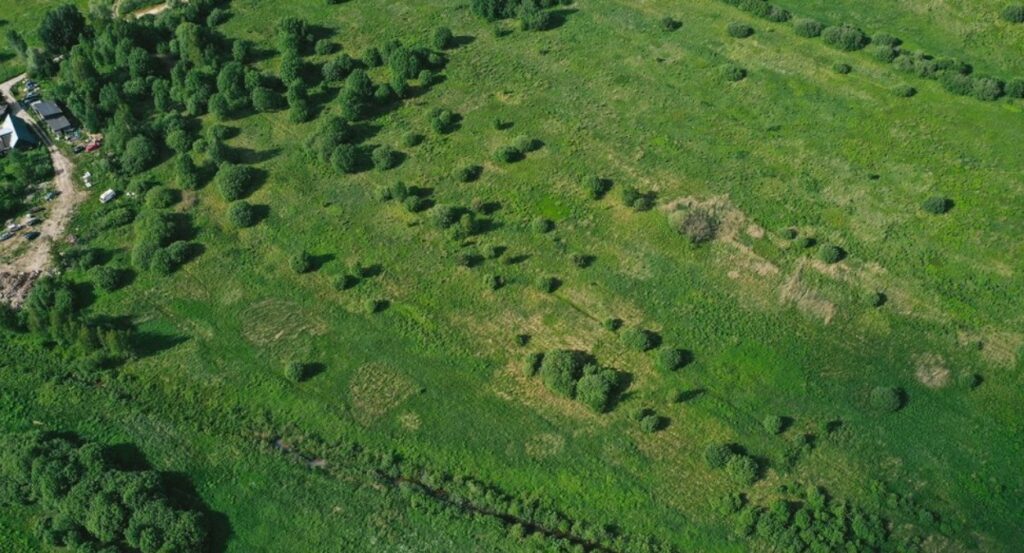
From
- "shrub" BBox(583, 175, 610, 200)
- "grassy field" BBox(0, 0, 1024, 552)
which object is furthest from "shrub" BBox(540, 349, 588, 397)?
"shrub" BBox(583, 175, 610, 200)

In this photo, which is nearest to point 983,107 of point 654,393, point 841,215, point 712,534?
point 841,215

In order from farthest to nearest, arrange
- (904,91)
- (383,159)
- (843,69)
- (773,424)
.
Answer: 1. (843,69)
2. (904,91)
3. (383,159)
4. (773,424)

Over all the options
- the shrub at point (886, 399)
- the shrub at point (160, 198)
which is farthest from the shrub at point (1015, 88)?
the shrub at point (160, 198)

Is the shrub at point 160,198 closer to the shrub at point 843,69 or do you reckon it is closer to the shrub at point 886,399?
the shrub at point 886,399

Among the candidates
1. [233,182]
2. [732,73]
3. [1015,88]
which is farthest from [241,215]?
[1015,88]

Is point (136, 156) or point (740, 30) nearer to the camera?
point (136, 156)

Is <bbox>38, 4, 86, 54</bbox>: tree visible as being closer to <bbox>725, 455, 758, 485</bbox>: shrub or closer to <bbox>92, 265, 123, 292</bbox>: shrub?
<bbox>92, 265, 123, 292</bbox>: shrub

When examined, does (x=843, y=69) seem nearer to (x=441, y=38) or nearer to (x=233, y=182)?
(x=441, y=38)
